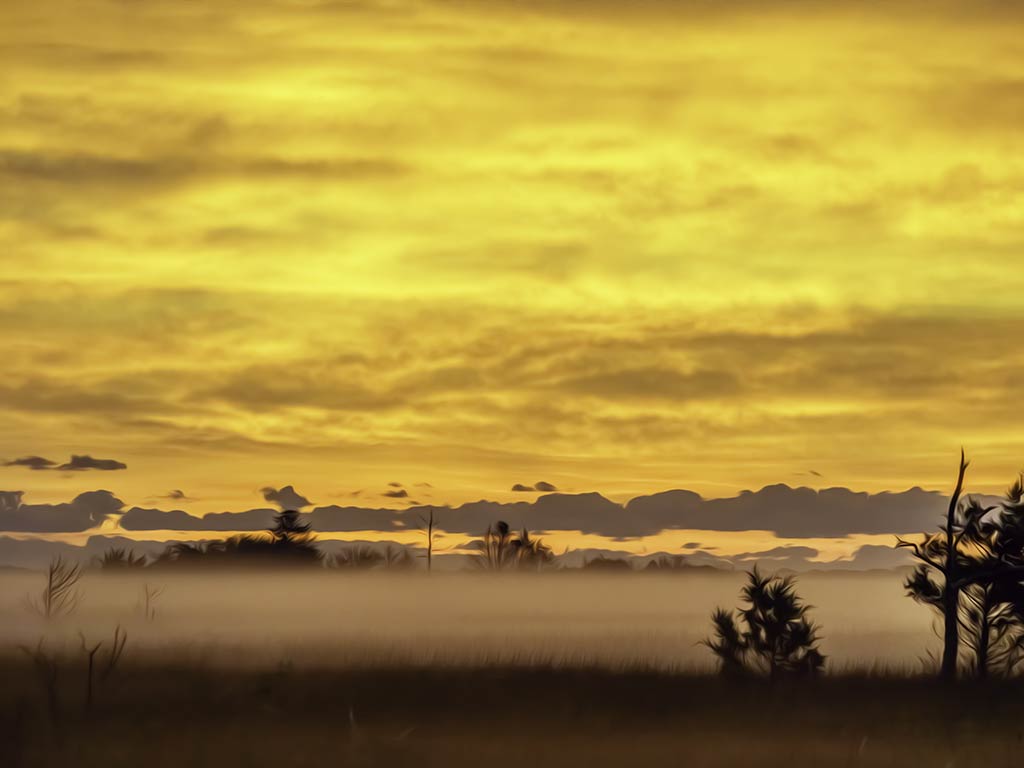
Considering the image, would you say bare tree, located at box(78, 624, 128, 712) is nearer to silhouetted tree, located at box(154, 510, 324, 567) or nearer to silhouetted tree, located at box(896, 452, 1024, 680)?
silhouetted tree, located at box(896, 452, 1024, 680)

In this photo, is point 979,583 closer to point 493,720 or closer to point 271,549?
point 493,720

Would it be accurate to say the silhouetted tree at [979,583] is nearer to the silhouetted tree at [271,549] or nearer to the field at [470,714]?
the field at [470,714]

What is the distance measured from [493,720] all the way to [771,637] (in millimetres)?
A: 12603

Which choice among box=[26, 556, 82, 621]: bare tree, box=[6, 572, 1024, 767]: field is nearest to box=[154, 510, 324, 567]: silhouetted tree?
box=[26, 556, 82, 621]: bare tree

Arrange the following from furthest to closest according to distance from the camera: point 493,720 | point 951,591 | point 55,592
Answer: point 55,592 < point 951,591 < point 493,720

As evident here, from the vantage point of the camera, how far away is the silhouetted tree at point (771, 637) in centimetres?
4031

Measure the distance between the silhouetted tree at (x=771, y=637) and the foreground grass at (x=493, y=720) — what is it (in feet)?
3.22

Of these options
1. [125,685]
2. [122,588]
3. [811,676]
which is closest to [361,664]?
[125,685]

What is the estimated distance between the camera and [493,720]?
30.4 m

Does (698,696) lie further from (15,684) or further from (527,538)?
(527,538)

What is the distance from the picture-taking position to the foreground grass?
2406 cm

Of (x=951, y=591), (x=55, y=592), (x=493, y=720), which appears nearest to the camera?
(x=493, y=720)

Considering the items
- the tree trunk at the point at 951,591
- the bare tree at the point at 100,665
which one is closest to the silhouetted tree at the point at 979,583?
the tree trunk at the point at 951,591

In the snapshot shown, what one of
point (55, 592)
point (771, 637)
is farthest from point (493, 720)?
point (55, 592)
